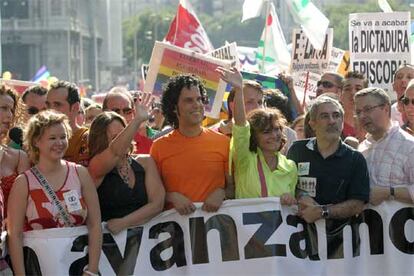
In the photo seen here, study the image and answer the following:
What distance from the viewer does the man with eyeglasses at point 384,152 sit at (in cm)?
691

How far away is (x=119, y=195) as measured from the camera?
21.7ft

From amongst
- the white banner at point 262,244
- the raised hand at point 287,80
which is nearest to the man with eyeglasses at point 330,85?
the raised hand at point 287,80

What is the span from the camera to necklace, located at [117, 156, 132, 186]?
21.8ft

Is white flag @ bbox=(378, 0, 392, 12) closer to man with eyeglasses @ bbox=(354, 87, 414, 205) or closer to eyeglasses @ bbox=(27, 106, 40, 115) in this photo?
eyeglasses @ bbox=(27, 106, 40, 115)

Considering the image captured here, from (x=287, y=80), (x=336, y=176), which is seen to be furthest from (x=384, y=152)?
(x=287, y=80)

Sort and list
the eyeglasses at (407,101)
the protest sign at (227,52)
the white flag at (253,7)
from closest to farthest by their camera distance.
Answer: the eyeglasses at (407,101) → the protest sign at (227,52) → the white flag at (253,7)

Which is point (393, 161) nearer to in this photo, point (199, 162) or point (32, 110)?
point (199, 162)

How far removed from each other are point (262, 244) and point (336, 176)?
0.64m

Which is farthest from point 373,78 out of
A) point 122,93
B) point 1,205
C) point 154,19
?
point 154,19

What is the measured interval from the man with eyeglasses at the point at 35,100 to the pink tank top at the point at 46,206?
198cm

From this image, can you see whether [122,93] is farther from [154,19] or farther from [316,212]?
[154,19]

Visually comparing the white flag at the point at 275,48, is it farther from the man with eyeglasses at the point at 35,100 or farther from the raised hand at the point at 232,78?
the raised hand at the point at 232,78

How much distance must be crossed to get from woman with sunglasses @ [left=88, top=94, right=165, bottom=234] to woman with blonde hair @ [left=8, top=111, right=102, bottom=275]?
24 cm

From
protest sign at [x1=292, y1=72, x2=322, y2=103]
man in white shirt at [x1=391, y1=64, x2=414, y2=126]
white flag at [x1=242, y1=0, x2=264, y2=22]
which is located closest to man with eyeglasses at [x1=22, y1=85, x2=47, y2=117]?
man in white shirt at [x1=391, y1=64, x2=414, y2=126]
